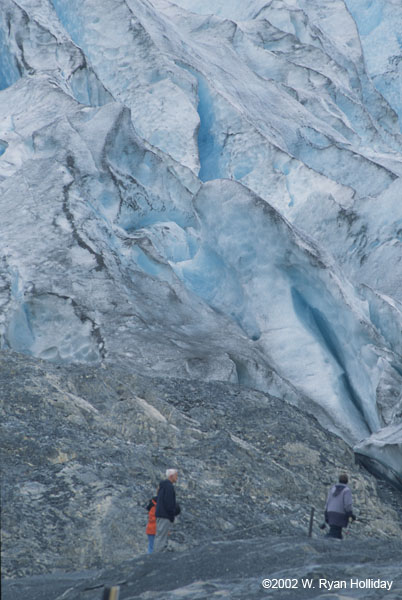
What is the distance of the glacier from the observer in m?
14.4

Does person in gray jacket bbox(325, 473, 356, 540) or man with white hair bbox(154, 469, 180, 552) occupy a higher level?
man with white hair bbox(154, 469, 180, 552)

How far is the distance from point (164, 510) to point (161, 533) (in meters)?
0.25

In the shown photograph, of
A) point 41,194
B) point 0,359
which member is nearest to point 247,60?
point 41,194

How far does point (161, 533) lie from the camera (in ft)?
22.9

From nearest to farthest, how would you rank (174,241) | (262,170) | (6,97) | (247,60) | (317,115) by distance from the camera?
(174,241) < (6,97) < (262,170) < (317,115) < (247,60)

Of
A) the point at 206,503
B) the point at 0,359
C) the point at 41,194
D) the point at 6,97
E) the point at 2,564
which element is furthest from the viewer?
the point at 6,97

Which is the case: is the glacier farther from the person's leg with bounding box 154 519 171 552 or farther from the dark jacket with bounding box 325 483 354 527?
the person's leg with bounding box 154 519 171 552

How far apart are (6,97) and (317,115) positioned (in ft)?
40.0

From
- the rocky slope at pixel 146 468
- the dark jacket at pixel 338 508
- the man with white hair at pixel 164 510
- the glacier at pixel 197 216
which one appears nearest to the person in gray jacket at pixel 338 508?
the dark jacket at pixel 338 508

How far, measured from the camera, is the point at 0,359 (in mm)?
11211

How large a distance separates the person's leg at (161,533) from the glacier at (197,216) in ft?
16.2

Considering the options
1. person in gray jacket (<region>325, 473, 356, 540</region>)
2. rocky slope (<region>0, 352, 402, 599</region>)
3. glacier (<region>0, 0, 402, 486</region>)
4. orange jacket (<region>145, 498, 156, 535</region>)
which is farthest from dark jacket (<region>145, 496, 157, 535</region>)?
glacier (<region>0, 0, 402, 486</region>)

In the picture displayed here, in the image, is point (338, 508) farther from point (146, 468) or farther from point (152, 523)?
point (146, 468)

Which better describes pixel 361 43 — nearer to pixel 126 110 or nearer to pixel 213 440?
pixel 126 110
